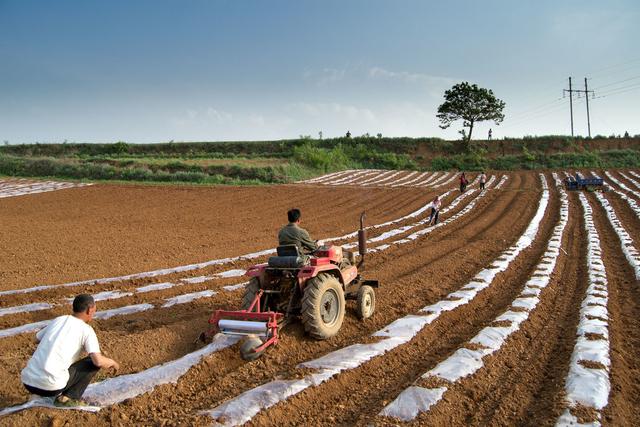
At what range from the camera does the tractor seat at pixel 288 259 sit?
602 cm

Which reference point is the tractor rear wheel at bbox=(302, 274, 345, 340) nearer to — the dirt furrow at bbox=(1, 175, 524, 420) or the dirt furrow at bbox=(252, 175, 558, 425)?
the dirt furrow at bbox=(1, 175, 524, 420)

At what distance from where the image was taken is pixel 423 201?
78.6ft

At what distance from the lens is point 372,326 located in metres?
6.93

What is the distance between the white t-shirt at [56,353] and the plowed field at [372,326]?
0.28 m

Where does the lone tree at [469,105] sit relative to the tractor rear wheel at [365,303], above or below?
above

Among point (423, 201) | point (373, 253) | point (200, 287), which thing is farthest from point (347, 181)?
point (200, 287)

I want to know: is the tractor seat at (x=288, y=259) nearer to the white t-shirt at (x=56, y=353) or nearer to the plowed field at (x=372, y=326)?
the plowed field at (x=372, y=326)

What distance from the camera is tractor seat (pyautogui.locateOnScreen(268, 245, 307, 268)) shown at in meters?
6.02

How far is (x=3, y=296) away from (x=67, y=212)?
12.8 m

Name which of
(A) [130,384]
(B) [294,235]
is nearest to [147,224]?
(B) [294,235]

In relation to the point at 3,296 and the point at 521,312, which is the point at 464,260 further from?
the point at 3,296

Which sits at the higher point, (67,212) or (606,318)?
(67,212)

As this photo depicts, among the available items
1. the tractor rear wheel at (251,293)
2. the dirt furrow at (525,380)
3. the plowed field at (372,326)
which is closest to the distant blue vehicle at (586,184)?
the plowed field at (372,326)

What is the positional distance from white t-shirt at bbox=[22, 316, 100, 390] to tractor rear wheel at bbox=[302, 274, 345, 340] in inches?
93.9
